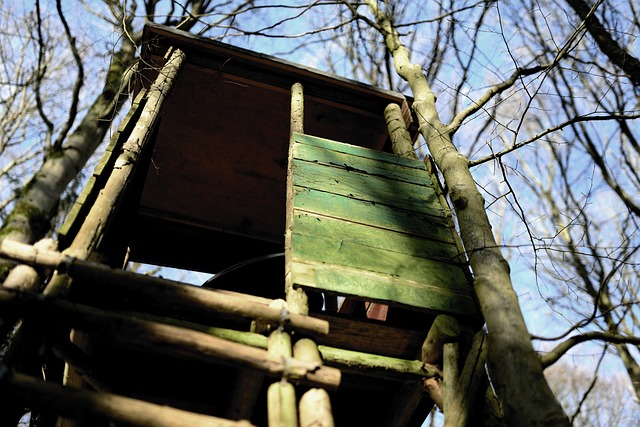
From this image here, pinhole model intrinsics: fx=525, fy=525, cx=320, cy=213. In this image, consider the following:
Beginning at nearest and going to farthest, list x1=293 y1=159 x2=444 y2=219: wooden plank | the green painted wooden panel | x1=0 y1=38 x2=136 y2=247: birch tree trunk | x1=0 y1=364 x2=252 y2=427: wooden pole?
x1=0 y1=364 x2=252 y2=427: wooden pole → the green painted wooden panel → x1=293 y1=159 x2=444 y2=219: wooden plank → x1=0 y1=38 x2=136 y2=247: birch tree trunk

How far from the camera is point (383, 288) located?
3.09 metres

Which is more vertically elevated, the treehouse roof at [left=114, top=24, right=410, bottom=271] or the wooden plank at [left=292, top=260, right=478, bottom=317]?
the treehouse roof at [left=114, top=24, right=410, bottom=271]

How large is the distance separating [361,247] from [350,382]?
0.86 meters

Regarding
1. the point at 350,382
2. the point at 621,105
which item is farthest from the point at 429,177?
the point at 621,105

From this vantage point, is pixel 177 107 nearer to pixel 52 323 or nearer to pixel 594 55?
pixel 52 323

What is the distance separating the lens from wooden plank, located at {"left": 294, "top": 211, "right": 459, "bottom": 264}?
11.0ft

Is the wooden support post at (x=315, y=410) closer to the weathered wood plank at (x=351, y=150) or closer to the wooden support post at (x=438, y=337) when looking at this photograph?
the wooden support post at (x=438, y=337)

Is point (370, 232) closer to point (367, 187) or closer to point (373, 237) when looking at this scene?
point (373, 237)

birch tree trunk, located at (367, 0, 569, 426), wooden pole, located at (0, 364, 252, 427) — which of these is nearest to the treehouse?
wooden pole, located at (0, 364, 252, 427)

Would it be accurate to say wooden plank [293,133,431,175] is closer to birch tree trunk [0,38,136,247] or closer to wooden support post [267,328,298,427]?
birch tree trunk [0,38,136,247]

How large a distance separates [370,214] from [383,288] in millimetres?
753

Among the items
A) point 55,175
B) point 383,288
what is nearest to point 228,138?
point 55,175

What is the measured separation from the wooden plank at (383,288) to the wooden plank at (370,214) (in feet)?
1.76

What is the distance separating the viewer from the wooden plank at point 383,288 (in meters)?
2.97
